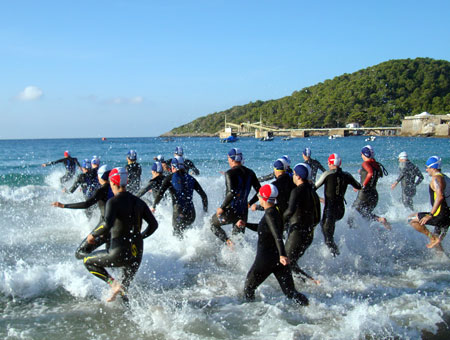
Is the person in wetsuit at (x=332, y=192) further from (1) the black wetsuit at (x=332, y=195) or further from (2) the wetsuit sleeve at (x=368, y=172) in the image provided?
(2) the wetsuit sleeve at (x=368, y=172)

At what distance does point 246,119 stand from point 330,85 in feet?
126

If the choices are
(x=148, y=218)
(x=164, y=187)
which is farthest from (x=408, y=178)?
(x=148, y=218)

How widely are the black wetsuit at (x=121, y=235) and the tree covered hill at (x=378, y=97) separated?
118295 mm

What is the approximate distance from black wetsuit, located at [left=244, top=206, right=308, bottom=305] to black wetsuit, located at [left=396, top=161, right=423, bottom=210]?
284 inches

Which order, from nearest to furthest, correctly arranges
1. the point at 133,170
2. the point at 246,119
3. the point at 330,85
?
the point at 133,170
the point at 330,85
the point at 246,119

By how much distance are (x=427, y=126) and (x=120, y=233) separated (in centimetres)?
9338

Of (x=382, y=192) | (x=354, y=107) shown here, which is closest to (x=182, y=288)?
(x=382, y=192)

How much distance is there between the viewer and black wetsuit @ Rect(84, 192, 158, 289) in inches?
213

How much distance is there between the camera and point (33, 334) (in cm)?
525

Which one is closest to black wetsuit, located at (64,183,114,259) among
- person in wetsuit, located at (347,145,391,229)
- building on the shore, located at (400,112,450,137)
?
person in wetsuit, located at (347,145,391,229)

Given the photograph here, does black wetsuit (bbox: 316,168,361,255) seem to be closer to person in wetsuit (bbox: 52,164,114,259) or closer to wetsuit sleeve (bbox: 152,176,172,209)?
wetsuit sleeve (bbox: 152,176,172,209)

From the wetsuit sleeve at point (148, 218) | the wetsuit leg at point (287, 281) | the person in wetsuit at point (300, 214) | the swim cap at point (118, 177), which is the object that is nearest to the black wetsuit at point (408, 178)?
the person in wetsuit at point (300, 214)

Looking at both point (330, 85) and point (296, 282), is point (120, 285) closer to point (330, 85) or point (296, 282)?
point (296, 282)

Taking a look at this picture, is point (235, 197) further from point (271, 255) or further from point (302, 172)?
point (271, 255)
